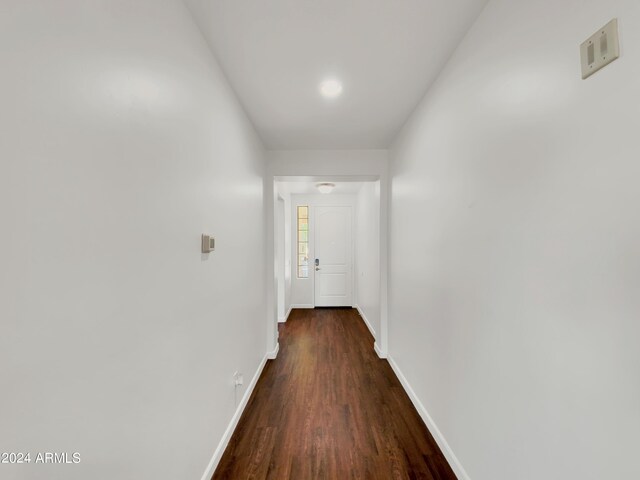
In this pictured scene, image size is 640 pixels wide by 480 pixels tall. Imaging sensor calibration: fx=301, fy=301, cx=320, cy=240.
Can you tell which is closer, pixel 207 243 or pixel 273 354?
pixel 207 243

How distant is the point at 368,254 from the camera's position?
4777 mm

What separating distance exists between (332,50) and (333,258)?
4773mm

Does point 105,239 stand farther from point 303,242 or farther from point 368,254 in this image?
point 303,242

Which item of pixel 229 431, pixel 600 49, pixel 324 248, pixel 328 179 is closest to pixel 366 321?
pixel 324 248

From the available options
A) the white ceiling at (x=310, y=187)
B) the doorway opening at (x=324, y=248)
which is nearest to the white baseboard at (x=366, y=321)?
the doorway opening at (x=324, y=248)

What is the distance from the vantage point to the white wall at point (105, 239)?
0.63m

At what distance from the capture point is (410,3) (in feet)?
4.65

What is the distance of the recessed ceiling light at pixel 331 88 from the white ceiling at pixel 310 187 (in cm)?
283

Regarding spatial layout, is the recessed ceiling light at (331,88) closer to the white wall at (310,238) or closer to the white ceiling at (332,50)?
the white ceiling at (332,50)

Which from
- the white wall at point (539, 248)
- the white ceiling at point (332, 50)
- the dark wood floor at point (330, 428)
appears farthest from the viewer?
the dark wood floor at point (330, 428)

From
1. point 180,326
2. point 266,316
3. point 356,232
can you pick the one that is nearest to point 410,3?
point 180,326

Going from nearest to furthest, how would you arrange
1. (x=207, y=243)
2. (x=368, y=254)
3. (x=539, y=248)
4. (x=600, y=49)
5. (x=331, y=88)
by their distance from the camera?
(x=600, y=49) < (x=539, y=248) < (x=207, y=243) < (x=331, y=88) < (x=368, y=254)

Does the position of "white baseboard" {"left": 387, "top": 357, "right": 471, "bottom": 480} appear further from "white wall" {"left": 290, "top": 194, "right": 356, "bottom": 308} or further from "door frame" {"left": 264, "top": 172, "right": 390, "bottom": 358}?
"white wall" {"left": 290, "top": 194, "right": 356, "bottom": 308}

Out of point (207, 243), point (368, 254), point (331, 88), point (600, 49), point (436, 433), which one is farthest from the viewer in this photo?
point (368, 254)
